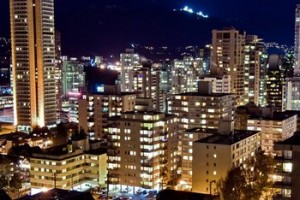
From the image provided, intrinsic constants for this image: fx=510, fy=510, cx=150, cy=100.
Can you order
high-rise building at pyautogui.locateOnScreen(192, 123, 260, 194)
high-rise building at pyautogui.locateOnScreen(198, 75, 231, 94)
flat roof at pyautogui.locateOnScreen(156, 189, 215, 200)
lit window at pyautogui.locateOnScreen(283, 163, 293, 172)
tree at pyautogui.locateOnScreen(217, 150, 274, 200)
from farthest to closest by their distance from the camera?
high-rise building at pyautogui.locateOnScreen(198, 75, 231, 94), high-rise building at pyautogui.locateOnScreen(192, 123, 260, 194), flat roof at pyautogui.locateOnScreen(156, 189, 215, 200), tree at pyautogui.locateOnScreen(217, 150, 274, 200), lit window at pyautogui.locateOnScreen(283, 163, 293, 172)

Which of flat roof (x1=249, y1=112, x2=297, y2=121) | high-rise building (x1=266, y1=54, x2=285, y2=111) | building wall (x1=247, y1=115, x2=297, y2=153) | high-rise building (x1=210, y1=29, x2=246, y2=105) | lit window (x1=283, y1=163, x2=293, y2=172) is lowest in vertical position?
building wall (x1=247, y1=115, x2=297, y2=153)

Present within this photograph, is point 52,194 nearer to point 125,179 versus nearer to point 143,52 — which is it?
point 125,179

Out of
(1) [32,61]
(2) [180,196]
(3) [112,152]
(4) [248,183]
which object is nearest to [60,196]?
(2) [180,196]

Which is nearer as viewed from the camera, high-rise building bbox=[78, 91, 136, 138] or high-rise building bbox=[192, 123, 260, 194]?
high-rise building bbox=[192, 123, 260, 194]

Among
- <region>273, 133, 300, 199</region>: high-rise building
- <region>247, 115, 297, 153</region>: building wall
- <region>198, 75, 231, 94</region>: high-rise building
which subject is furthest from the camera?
<region>198, 75, 231, 94</region>: high-rise building

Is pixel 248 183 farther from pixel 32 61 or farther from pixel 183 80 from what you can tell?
pixel 183 80

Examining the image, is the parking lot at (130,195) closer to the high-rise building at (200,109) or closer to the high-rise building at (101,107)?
the high-rise building at (200,109)

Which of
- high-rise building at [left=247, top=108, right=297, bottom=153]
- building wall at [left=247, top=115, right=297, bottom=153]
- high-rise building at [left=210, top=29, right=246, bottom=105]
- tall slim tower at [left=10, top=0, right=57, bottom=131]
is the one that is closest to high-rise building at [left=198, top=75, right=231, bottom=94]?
high-rise building at [left=210, top=29, right=246, bottom=105]

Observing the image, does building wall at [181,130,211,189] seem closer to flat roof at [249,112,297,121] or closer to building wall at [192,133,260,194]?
building wall at [192,133,260,194]
